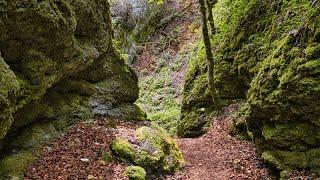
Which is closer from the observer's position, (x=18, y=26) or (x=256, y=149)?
(x=18, y=26)

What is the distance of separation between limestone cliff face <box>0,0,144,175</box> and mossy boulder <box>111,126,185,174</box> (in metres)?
1.74

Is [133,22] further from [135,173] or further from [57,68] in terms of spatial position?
[135,173]

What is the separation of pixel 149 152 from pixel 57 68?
297cm

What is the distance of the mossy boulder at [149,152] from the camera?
829 cm

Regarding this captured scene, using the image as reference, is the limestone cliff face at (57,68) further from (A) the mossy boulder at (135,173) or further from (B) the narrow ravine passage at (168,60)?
(B) the narrow ravine passage at (168,60)

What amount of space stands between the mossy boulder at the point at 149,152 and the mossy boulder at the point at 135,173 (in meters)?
0.35

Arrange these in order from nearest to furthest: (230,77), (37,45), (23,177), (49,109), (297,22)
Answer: (23,177)
(37,45)
(49,109)
(297,22)
(230,77)

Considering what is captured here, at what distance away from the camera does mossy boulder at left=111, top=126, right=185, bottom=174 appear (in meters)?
8.29

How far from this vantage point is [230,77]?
41.7 feet

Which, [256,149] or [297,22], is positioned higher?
[297,22]

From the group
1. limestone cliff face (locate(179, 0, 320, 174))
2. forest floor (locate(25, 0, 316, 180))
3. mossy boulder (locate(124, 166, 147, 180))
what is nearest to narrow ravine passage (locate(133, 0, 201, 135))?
forest floor (locate(25, 0, 316, 180))

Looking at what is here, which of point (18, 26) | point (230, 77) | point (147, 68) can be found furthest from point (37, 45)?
point (147, 68)

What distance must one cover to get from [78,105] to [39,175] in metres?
3.49

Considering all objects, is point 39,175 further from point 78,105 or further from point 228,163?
point 228,163
